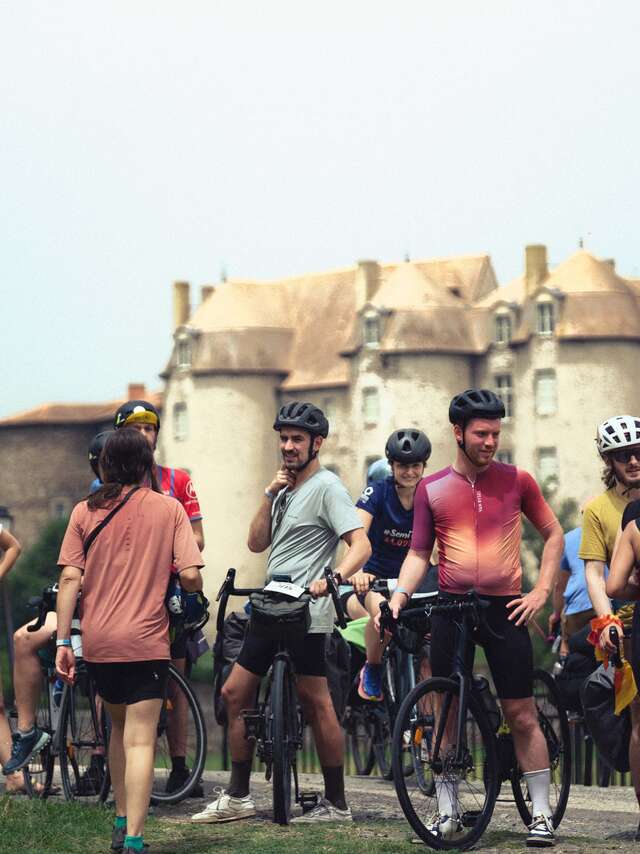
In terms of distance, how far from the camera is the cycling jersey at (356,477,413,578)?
1109cm

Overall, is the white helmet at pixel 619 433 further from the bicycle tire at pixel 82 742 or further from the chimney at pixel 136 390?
the chimney at pixel 136 390

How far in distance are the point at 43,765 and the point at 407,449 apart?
2575mm

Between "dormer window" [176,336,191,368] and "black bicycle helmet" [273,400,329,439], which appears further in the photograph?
"dormer window" [176,336,191,368]

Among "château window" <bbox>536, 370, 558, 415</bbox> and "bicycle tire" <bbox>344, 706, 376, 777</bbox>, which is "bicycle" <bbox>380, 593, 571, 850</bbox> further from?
"château window" <bbox>536, 370, 558, 415</bbox>

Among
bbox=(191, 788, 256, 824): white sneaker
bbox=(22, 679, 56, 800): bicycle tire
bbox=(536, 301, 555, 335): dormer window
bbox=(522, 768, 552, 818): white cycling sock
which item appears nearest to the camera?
bbox=(522, 768, 552, 818): white cycling sock

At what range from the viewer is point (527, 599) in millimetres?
8242

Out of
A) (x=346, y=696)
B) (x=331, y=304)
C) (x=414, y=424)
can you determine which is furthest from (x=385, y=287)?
(x=346, y=696)

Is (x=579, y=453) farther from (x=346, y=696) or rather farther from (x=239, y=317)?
(x=346, y=696)

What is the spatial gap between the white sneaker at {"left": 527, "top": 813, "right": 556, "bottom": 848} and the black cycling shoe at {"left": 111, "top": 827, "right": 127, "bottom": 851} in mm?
1643

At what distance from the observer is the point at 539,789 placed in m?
8.33

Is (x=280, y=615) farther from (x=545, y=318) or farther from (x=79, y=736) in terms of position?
(x=545, y=318)

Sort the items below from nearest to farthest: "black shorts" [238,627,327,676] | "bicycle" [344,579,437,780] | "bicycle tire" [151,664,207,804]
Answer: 1. "black shorts" [238,627,327,676]
2. "bicycle tire" [151,664,207,804]
3. "bicycle" [344,579,437,780]

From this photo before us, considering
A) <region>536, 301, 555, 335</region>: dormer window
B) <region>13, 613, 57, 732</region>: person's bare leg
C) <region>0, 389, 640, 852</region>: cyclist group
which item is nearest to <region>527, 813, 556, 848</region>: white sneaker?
<region>0, 389, 640, 852</region>: cyclist group

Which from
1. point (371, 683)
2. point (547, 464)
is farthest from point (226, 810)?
point (547, 464)
